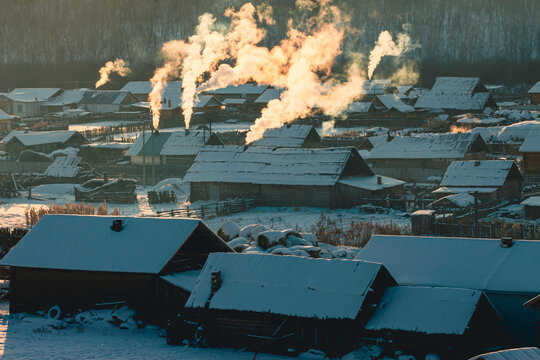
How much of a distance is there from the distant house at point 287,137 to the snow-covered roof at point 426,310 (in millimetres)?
36369

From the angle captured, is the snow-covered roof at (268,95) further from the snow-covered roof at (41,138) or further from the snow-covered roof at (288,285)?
the snow-covered roof at (288,285)

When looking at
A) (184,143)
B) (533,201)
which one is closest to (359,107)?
(184,143)

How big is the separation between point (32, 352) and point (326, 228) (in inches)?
653

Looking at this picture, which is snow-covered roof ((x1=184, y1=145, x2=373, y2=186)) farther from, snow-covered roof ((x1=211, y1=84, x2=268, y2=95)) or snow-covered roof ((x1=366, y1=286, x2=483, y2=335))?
snow-covered roof ((x1=211, y1=84, x2=268, y2=95))

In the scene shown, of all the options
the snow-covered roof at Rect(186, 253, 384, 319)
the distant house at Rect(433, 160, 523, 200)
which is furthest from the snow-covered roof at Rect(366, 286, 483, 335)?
the distant house at Rect(433, 160, 523, 200)

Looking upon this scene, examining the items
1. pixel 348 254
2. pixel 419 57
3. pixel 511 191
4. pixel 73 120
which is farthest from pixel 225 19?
pixel 348 254

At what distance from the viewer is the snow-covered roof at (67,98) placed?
9925 cm

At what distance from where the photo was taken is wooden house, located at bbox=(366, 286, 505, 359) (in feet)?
63.0

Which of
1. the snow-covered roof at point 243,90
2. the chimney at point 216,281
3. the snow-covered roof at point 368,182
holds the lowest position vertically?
the chimney at point 216,281

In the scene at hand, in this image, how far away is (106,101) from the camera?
96.6 metres

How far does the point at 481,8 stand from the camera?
146000 millimetres

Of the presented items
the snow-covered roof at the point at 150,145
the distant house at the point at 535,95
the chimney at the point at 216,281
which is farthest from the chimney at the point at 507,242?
the distant house at the point at 535,95

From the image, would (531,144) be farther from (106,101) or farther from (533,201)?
(106,101)

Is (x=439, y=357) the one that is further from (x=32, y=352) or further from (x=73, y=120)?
(x=73, y=120)
